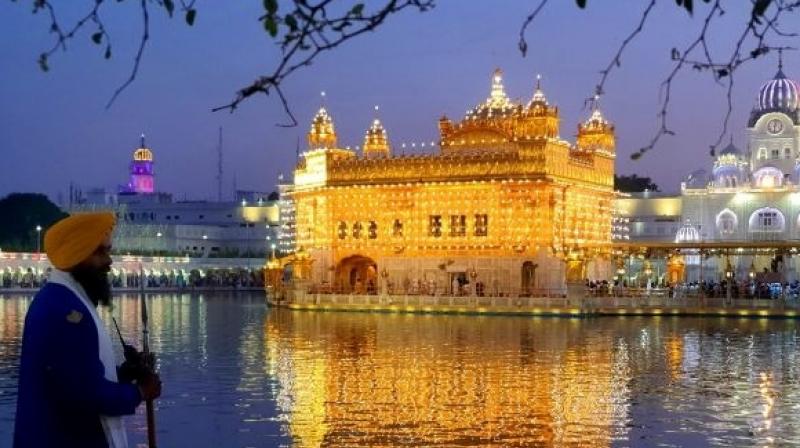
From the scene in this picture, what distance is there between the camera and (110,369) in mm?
5270

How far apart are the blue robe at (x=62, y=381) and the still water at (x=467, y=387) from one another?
26.2 feet

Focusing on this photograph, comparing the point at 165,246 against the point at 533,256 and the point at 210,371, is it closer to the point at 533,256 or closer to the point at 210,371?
the point at 533,256

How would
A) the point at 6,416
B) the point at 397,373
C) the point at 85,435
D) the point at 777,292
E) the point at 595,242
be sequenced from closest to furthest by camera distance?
the point at 85,435 → the point at 6,416 → the point at 397,373 → the point at 777,292 → the point at 595,242

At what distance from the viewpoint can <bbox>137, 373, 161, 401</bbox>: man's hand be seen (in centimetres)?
529

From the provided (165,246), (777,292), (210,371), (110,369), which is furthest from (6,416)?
(165,246)

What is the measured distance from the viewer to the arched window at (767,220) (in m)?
61.9

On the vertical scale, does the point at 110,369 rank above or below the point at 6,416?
above

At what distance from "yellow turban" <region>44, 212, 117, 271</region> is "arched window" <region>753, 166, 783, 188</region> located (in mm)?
60479

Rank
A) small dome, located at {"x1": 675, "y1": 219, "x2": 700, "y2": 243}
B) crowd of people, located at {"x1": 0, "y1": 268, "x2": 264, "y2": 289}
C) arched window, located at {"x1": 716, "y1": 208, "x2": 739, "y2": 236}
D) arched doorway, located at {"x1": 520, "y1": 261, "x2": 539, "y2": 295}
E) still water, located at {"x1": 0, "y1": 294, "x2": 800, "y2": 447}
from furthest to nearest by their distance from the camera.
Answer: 1. crowd of people, located at {"x1": 0, "y1": 268, "x2": 264, "y2": 289}
2. small dome, located at {"x1": 675, "y1": 219, "x2": 700, "y2": 243}
3. arched window, located at {"x1": 716, "y1": 208, "x2": 739, "y2": 236}
4. arched doorway, located at {"x1": 520, "y1": 261, "x2": 539, "y2": 295}
5. still water, located at {"x1": 0, "y1": 294, "x2": 800, "y2": 447}

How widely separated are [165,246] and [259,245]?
772 centimetres

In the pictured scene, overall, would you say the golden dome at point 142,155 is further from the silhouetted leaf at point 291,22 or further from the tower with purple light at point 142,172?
the silhouetted leaf at point 291,22

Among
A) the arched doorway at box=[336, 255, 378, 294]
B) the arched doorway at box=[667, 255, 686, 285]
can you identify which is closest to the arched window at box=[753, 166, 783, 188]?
the arched doorway at box=[667, 255, 686, 285]

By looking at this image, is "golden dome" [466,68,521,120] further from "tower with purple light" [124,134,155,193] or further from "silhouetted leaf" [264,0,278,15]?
"tower with purple light" [124,134,155,193]

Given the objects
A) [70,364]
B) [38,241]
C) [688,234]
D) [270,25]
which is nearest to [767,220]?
[688,234]
